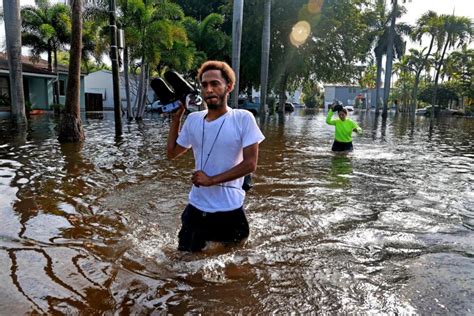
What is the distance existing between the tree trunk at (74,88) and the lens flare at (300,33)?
2323cm

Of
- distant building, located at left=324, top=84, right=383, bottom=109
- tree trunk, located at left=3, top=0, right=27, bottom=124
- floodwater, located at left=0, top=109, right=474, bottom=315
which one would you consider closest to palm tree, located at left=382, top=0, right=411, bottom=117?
tree trunk, located at left=3, top=0, right=27, bottom=124

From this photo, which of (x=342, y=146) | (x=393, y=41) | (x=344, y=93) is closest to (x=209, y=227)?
(x=342, y=146)

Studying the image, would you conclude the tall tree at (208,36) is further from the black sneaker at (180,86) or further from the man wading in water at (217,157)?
the man wading in water at (217,157)

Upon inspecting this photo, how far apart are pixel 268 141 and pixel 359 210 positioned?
9.78 metres

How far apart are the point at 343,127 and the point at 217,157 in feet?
28.0

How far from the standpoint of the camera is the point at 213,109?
3242mm

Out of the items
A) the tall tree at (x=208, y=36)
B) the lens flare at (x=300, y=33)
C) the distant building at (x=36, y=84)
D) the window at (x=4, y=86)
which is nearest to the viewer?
the window at (x=4, y=86)

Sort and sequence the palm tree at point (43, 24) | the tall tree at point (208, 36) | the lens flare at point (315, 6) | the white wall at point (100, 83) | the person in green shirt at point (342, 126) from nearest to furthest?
the person in green shirt at point (342, 126), the palm tree at point (43, 24), the lens flare at point (315, 6), the tall tree at point (208, 36), the white wall at point (100, 83)

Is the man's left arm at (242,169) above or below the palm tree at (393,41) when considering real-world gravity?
below

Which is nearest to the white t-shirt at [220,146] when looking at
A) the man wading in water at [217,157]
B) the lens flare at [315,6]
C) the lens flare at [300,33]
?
the man wading in water at [217,157]

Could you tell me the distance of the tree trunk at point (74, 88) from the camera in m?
12.8

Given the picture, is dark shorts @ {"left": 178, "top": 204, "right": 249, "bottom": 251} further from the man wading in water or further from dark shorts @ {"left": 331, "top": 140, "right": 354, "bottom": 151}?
dark shorts @ {"left": 331, "top": 140, "right": 354, "bottom": 151}

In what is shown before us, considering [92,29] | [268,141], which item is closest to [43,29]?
[92,29]

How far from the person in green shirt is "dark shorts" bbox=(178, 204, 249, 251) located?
778 centimetres
